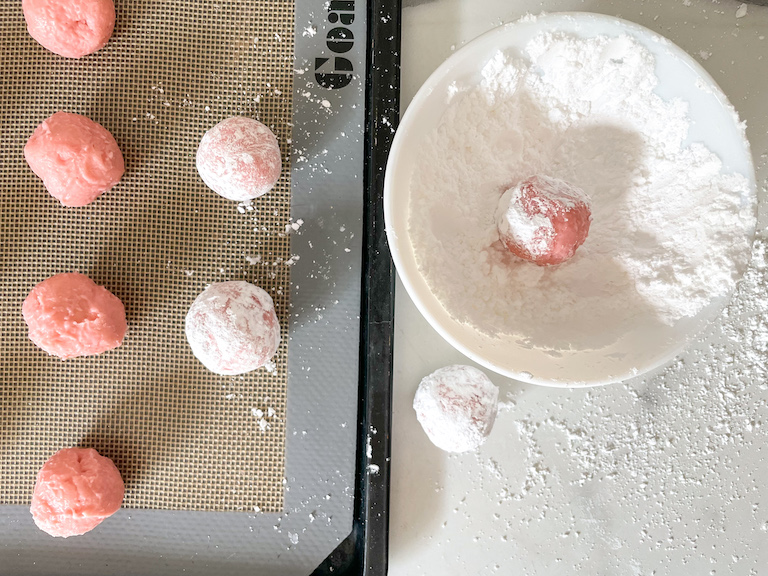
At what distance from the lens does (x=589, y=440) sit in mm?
959

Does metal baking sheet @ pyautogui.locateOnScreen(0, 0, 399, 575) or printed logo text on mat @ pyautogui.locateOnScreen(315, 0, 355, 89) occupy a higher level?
printed logo text on mat @ pyautogui.locateOnScreen(315, 0, 355, 89)

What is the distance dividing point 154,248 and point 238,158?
216mm

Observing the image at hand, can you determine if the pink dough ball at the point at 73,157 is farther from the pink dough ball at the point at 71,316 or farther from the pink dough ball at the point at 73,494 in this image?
the pink dough ball at the point at 73,494

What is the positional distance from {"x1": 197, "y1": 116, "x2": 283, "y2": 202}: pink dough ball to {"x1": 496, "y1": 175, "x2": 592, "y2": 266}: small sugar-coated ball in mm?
360

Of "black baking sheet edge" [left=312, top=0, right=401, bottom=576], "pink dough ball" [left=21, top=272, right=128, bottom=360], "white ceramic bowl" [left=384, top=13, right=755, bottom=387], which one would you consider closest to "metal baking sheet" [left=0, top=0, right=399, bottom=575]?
"black baking sheet edge" [left=312, top=0, right=401, bottom=576]

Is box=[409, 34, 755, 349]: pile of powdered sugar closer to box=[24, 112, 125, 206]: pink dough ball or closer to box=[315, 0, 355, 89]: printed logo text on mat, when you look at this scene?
box=[315, 0, 355, 89]: printed logo text on mat

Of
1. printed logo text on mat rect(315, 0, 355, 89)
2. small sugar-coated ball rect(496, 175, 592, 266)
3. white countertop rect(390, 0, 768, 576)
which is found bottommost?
white countertop rect(390, 0, 768, 576)

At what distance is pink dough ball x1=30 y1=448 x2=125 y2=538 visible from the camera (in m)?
0.81

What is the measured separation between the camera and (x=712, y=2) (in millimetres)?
952

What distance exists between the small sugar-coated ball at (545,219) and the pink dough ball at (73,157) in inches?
23.5

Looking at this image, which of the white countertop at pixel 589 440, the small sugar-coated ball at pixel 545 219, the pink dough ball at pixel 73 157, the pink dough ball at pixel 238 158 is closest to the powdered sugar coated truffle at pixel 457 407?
the white countertop at pixel 589 440

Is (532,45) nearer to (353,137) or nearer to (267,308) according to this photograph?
(353,137)

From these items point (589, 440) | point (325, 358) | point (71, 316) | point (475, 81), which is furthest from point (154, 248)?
point (589, 440)

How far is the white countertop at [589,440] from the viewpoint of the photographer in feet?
3.12
